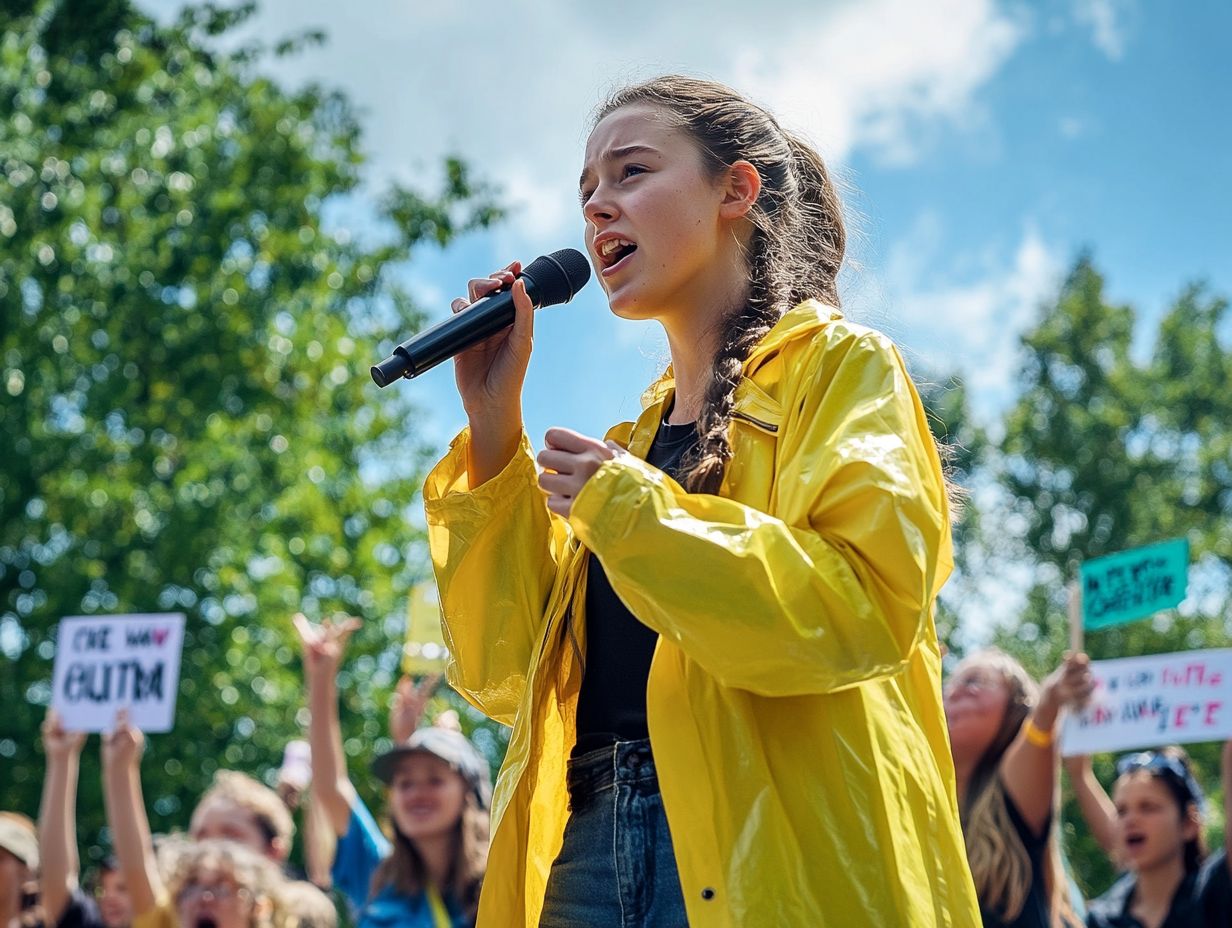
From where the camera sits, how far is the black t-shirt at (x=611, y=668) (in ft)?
7.13

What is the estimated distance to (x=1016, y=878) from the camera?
14.9 ft

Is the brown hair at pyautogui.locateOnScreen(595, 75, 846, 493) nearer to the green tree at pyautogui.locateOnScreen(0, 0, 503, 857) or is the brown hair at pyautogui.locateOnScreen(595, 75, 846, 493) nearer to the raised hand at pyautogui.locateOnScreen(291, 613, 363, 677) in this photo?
the raised hand at pyautogui.locateOnScreen(291, 613, 363, 677)

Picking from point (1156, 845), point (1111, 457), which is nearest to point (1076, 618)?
point (1156, 845)

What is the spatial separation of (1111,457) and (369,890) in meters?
25.1

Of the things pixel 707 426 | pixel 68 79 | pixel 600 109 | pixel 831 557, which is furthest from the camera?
pixel 68 79

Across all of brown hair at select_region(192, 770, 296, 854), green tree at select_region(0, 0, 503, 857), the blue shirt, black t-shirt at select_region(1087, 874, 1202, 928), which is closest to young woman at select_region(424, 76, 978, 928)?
the blue shirt

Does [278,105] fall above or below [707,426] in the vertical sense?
above

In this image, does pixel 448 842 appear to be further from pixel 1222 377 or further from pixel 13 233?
pixel 1222 377

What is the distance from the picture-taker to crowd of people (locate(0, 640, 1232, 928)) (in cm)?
468

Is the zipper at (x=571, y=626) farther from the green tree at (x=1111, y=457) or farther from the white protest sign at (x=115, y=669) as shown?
the green tree at (x=1111, y=457)

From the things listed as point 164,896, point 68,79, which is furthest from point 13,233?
point 164,896

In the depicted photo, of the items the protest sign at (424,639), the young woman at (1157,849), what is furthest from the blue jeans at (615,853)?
the protest sign at (424,639)

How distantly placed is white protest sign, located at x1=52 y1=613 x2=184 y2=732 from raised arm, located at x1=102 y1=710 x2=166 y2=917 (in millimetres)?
503

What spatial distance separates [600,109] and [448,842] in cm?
291
